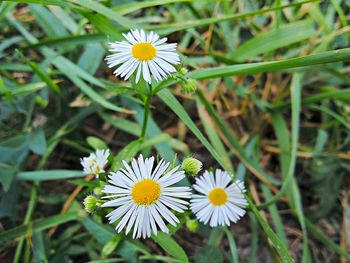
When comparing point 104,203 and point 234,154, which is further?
point 234,154

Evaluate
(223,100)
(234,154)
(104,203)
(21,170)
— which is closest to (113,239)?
(104,203)

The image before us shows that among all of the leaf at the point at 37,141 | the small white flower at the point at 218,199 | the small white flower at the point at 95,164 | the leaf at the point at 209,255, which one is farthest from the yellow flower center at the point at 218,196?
the leaf at the point at 37,141

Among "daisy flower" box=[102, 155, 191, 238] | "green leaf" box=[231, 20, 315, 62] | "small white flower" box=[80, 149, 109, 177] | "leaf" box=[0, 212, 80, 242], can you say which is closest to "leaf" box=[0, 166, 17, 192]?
"leaf" box=[0, 212, 80, 242]

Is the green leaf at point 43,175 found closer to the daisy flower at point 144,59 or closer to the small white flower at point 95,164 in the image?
the small white flower at point 95,164

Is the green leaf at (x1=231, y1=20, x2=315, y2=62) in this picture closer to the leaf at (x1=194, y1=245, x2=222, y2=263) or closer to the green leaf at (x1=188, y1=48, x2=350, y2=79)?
the green leaf at (x1=188, y1=48, x2=350, y2=79)

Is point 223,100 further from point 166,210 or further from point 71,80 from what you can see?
point 166,210
